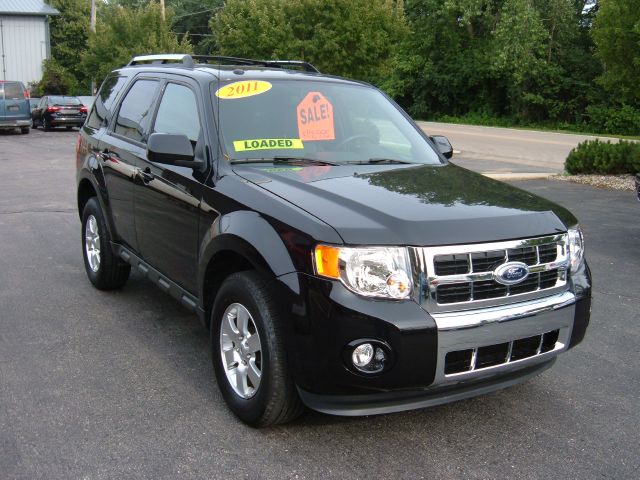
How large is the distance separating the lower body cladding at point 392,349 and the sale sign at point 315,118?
1.57m

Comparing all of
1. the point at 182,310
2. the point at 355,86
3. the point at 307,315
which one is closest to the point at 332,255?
the point at 307,315

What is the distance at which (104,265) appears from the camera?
5793 mm

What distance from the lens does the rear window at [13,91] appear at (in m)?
25.7

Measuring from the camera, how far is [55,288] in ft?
20.1

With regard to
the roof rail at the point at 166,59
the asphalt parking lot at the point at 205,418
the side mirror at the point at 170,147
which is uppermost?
the roof rail at the point at 166,59

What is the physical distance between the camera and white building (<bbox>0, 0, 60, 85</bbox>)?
48.2m

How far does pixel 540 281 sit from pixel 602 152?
12.4m

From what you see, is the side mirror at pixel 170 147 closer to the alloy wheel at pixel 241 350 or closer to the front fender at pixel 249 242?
the front fender at pixel 249 242

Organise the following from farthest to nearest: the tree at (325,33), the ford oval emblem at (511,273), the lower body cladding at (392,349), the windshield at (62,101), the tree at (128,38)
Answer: the tree at (128,38), the windshield at (62,101), the tree at (325,33), the ford oval emblem at (511,273), the lower body cladding at (392,349)

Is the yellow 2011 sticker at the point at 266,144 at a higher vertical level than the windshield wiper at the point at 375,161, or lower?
higher

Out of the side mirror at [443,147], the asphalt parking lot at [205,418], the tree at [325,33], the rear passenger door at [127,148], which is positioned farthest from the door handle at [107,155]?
the tree at [325,33]

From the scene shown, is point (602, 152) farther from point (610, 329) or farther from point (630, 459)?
point (630, 459)

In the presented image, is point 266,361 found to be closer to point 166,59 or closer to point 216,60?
point 166,59

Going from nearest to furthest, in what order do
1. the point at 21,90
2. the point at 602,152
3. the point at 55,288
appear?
the point at 55,288 → the point at 602,152 → the point at 21,90
